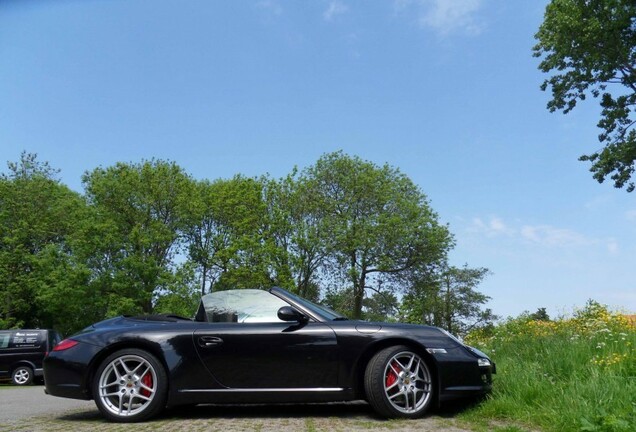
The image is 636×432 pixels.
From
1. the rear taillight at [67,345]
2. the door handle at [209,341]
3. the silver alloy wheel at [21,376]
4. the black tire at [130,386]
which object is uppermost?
the door handle at [209,341]

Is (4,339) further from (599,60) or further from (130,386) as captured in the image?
(599,60)

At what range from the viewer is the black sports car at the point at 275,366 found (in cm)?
494

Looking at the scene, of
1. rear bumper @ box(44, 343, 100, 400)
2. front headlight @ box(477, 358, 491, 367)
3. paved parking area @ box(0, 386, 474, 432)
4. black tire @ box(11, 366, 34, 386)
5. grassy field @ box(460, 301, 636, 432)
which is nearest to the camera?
grassy field @ box(460, 301, 636, 432)

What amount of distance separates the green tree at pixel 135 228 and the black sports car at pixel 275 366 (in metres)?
29.4

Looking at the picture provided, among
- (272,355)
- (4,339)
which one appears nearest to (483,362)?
(272,355)

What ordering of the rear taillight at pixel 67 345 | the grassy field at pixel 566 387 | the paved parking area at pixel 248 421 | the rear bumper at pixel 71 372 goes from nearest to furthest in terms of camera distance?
1. the grassy field at pixel 566 387
2. the paved parking area at pixel 248 421
3. the rear bumper at pixel 71 372
4. the rear taillight at pixel 67 345

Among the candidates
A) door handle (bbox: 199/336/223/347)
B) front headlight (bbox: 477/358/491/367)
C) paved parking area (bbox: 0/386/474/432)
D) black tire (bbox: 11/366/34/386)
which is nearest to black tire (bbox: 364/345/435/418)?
paved parking area (bbox: 0/386/474/432)

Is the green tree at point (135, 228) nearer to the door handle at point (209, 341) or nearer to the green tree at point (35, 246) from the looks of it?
the green tree at point (35, 246)

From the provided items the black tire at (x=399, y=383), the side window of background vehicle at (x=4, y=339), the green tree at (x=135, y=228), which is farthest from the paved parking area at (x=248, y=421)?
the green tree at (x=135, y=228)

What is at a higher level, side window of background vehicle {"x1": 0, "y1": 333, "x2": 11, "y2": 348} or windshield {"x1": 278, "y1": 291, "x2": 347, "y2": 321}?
windshield {"x1": 278, "y1": 291, "x2": 347, "y2": 321}

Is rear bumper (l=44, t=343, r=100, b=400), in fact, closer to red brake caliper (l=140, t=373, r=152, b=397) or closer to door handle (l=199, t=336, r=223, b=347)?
red brake caliper (l=140, t=373, r=152, b=397)

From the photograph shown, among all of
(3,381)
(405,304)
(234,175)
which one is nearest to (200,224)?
(234,175)

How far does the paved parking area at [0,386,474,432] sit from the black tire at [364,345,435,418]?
0.13 m

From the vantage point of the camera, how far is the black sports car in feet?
16.2
